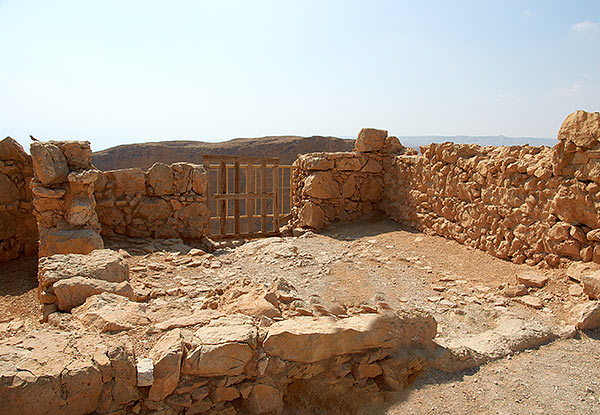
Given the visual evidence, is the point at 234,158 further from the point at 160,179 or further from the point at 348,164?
the point at 348,164

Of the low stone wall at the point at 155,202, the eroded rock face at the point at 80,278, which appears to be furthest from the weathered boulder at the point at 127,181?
the eroded rock face at the point at 80,278

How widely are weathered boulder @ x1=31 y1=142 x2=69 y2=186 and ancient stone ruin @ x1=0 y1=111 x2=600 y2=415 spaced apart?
0.06ft

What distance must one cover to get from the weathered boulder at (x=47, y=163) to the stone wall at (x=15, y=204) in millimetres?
1963

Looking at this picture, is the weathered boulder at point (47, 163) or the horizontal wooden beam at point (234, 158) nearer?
the weathered boulder at point (47, 163)

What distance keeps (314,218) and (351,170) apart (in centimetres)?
147

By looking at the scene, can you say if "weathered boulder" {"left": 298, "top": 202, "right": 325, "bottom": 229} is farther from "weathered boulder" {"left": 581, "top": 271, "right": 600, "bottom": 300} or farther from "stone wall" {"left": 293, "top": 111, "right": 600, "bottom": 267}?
"weathered boulder" {"left": 581, "top": 271, "right": 600, "bottom": 300}

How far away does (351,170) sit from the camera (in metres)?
9.85

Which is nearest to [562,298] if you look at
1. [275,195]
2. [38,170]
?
[275,195]

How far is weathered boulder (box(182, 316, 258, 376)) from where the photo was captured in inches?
107

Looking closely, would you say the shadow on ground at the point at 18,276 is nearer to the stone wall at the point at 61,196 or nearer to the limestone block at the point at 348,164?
the stone wall at the point at 61,196

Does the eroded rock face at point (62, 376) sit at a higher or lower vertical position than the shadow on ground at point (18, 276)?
higher

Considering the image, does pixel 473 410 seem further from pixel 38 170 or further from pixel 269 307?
pixel 38 170

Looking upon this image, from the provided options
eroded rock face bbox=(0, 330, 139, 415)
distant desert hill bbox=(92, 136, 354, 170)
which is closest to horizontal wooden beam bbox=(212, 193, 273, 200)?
eroded rock face bbox=(0, 330, 139, 415)

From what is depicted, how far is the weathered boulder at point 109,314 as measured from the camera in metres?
3.07
